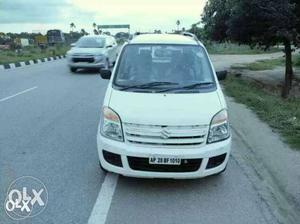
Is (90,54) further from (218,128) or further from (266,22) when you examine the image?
(218,128)

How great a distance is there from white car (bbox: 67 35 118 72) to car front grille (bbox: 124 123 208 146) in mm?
15255

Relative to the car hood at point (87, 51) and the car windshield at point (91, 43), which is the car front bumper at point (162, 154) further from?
the car windshield at point (91, 43)

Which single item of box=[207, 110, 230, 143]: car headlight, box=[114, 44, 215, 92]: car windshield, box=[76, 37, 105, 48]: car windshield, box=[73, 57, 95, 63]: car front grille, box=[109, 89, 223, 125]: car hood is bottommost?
box=[73, 57, 95, 63]: car front grille

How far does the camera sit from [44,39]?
49.9 metres

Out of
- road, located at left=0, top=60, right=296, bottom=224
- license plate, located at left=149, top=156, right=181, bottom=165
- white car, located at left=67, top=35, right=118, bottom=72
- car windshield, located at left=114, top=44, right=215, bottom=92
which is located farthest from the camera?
white car, located at left=67, top=35, right=118, bottom=72

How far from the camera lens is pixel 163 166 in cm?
507

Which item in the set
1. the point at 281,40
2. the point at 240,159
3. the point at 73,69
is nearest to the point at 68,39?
the point at 73,69

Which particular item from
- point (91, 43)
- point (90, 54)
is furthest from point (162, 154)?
point (91, 43)

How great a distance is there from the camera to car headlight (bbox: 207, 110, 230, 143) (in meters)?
5.19

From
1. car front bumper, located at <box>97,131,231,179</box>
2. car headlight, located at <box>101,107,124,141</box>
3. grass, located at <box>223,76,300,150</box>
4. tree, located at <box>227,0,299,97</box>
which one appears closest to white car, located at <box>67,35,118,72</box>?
tree, located at <box>227,0,299,97</box>

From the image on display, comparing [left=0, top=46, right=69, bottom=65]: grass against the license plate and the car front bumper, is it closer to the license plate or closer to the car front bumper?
the car front bumper

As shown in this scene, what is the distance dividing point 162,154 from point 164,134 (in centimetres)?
22

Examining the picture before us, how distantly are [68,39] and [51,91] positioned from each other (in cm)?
5250

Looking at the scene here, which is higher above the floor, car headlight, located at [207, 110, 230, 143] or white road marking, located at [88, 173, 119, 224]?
car headlight, located at [207, 110, 230, 143]
